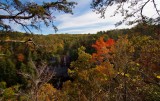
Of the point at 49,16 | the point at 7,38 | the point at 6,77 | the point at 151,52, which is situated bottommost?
the point at 6,77

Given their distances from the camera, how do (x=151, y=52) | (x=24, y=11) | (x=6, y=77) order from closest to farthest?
(x=24, y=11)
(x=151, y=52)
(x=6, y=77)

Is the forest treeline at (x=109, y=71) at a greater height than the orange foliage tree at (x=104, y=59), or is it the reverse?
the forest treeline at (x=109, y=71)

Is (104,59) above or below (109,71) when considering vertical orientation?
below

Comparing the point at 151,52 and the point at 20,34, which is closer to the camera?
the point at 20,34

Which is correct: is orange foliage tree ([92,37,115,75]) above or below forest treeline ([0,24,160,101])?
below

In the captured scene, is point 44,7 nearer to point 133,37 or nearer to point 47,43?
point 47,43

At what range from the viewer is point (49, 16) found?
10.4 m

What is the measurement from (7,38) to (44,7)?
1.76 meters

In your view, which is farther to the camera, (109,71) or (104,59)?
(104,59)

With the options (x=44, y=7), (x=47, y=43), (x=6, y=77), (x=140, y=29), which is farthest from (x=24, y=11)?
(x=6, y=77)

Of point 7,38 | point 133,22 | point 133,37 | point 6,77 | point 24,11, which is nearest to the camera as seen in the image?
point 133,22

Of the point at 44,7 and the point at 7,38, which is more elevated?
the point at 44,7

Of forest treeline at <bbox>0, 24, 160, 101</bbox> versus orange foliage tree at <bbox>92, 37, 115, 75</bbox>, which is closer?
forest treeline at <bbox>0, 24, 160, 101</bbox>

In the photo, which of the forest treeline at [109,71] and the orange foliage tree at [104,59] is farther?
the orange foliage tree at [104,59]
